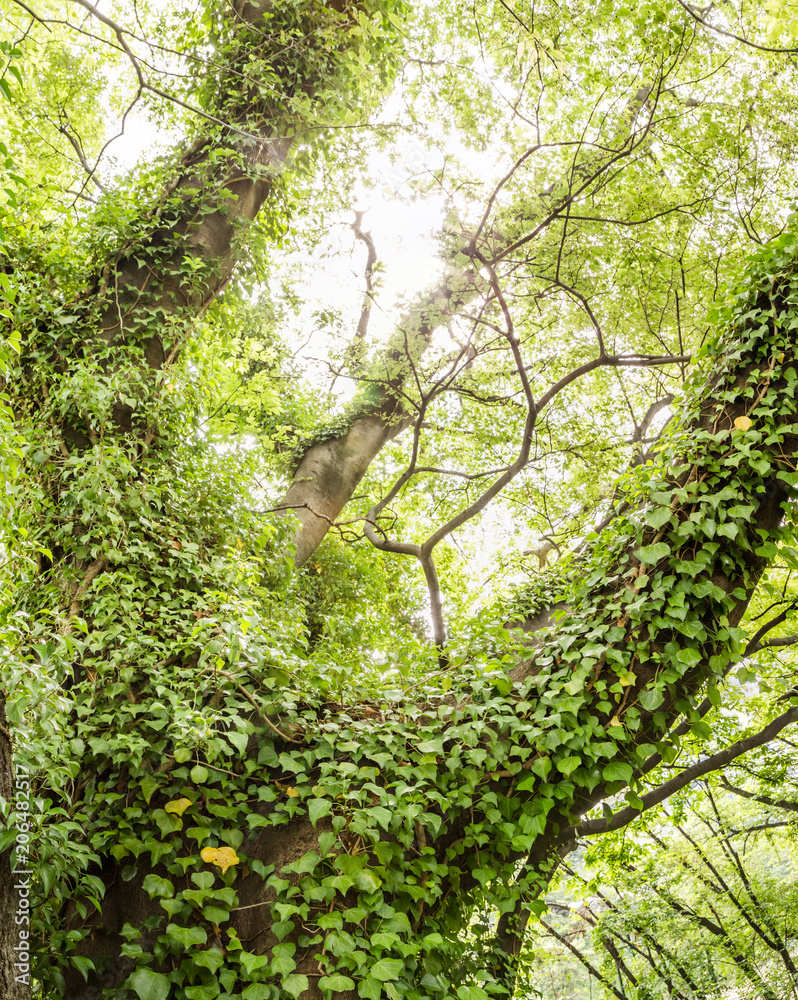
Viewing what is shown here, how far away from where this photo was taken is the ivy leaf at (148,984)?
2324 mm

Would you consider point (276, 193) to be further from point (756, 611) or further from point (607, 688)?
point (756, 611)

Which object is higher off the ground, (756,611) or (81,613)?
(756,611)

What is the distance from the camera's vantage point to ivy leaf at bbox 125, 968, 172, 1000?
2324mm

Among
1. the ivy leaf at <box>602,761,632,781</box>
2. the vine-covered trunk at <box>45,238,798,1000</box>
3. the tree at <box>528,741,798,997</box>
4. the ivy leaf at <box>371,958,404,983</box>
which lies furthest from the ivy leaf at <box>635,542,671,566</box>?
the tree at <box>528,741,798,997</box>

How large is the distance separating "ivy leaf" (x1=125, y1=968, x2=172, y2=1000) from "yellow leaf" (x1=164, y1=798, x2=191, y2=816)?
544 mm

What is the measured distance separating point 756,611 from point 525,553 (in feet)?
12.8

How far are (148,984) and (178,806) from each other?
61 centimetres

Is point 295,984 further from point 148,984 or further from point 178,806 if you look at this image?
point 178,806

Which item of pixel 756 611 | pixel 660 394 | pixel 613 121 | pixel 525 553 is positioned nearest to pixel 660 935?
pixel 756 611

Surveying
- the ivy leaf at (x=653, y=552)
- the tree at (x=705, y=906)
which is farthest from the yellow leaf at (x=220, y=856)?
the tree at (x=705, y=906)

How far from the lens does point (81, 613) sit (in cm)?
332

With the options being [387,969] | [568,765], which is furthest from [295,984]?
[568,765]

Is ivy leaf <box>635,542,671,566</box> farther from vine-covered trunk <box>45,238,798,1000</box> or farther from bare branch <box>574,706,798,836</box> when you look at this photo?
bare branch <box>574,706,798,836</box>

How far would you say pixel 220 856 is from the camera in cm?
264
